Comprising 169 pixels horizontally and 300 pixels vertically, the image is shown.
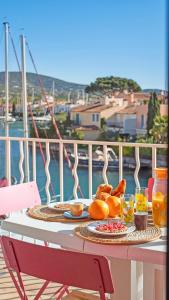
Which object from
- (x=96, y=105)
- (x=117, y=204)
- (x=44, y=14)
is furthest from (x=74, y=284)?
(x=44, y=14)

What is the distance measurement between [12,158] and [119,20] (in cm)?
1009

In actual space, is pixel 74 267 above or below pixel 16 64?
below

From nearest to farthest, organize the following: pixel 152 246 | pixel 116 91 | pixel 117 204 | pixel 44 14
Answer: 1. pixel 152 246
2. pixel 117 204
3. pixel 116 91
4. pixel 44 14

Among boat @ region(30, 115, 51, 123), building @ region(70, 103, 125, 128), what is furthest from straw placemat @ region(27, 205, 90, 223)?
boat @ region(30, 115, 51, 123)

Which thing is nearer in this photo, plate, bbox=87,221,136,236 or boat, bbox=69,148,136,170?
plate, bbox=87,221,136,236

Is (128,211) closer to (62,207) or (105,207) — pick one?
(105,207)

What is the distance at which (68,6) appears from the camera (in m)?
13.2

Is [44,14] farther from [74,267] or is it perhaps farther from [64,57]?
[74,267]

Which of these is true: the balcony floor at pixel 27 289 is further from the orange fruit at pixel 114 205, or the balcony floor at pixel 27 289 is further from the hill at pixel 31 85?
the hill at pixel 31 85

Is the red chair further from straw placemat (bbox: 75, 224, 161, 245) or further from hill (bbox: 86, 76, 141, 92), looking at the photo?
hill (bbox: 86, 76, 141, 92)

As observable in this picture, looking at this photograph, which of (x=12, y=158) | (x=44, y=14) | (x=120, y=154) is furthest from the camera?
(x=44, y=14)

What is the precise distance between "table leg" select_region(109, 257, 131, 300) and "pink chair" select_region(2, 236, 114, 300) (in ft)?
1.35

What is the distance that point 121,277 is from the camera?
1.87 m

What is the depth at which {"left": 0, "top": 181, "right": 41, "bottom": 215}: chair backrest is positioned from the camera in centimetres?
245
